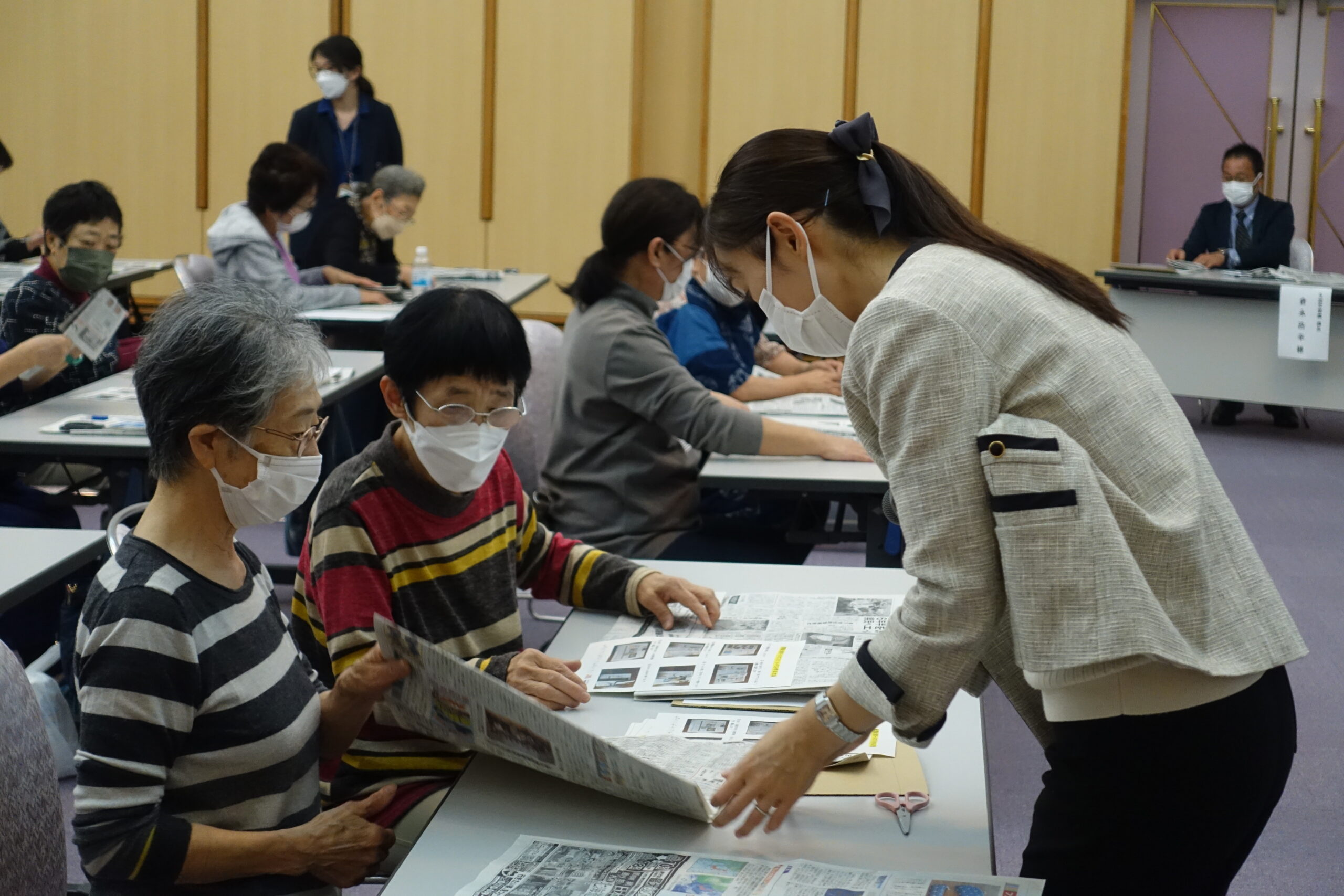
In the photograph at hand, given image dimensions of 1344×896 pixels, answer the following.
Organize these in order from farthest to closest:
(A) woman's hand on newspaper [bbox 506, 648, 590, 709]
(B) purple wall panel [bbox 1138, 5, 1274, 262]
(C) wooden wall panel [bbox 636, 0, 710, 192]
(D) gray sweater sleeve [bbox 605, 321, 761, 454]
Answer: (C) wooden wall panel [bbox 636, 0, 710, 192] → (B) purple wall panel [bbox 1138, 5, 1274, 262] → (D) gray sweater sleeve [bbox 605, 321, 761, 454] → (A) woman's hand on newspaper [bbox 506, 648, 590, 709]

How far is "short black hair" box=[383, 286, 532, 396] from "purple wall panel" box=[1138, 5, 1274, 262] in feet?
25.1

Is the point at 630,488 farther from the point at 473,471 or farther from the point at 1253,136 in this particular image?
the point at 1253,136

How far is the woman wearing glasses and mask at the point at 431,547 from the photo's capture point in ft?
5.27

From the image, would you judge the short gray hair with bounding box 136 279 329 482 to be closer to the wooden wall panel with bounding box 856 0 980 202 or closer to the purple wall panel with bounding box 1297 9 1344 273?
the wooden wall panel with bounding box 856 0 980 202

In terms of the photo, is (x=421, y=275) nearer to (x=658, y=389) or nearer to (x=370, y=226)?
(x=370, y=226)

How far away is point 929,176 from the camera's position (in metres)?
1.35

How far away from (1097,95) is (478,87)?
12.6 feet

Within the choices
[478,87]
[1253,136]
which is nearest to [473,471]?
[478,87]

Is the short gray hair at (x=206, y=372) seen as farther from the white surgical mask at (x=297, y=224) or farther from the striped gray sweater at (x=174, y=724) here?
the white surgical mask at (x=297, y=224)

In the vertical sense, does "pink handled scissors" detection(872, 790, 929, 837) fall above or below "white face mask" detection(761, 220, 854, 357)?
below

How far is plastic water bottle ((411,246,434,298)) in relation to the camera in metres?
5.38

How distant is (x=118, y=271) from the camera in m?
6.06

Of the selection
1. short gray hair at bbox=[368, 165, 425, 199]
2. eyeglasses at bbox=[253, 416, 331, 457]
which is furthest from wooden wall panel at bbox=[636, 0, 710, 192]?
eyeglasses at bbox=[253, 416, 331, 457]

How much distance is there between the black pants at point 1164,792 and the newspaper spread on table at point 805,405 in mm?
2207
